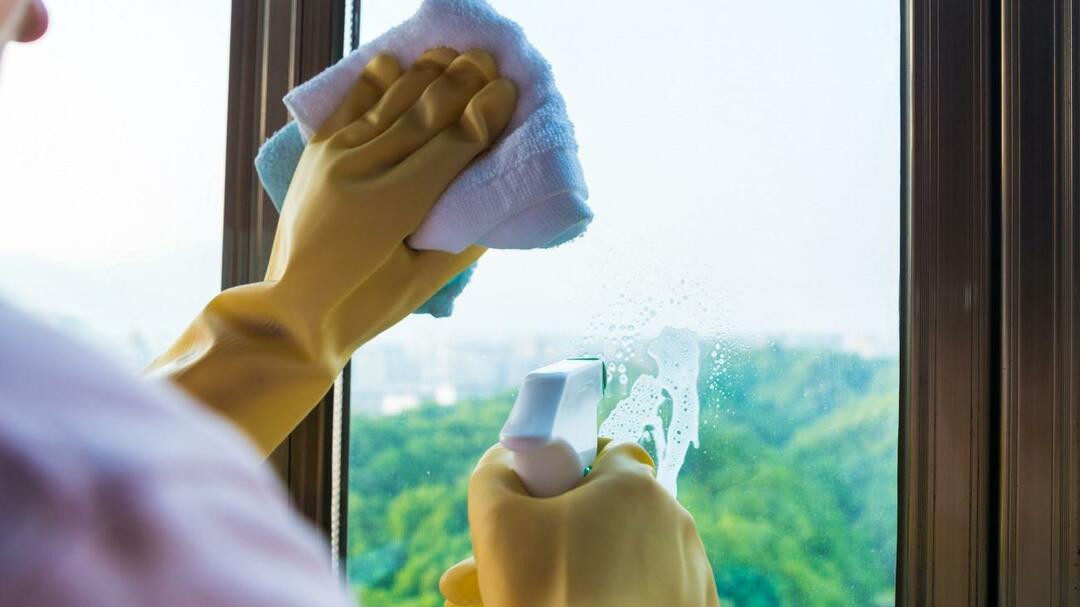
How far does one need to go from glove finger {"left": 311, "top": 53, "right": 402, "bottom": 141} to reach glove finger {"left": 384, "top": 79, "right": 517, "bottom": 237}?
78mm

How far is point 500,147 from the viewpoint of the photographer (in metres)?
0.63

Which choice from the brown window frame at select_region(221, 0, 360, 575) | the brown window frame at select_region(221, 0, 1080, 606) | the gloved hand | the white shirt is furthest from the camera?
the brown window frame at select_region(221, 0, 360, 575)

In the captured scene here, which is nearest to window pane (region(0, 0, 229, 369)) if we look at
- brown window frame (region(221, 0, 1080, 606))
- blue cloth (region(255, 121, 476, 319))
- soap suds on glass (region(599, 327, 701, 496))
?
blue cloth (region(255, 121, 476, 319))

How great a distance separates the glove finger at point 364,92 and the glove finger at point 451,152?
0.26ft

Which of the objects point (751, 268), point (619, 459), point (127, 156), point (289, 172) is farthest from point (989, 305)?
point (127, 156)

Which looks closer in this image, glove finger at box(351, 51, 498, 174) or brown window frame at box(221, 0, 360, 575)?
glove finger at box(351, 51, 498, 174)

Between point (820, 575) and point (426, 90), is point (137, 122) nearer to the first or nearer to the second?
point (426, 90)

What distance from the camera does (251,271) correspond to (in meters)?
0.95

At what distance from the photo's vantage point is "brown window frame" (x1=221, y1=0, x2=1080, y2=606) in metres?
0.83

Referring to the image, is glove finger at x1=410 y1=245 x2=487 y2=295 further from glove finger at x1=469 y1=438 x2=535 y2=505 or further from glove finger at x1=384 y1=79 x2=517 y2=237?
glove finger at x1=469 y1=438 x2=535 y2=505

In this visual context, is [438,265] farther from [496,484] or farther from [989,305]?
[989,305]

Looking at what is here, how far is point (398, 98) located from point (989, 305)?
61cm

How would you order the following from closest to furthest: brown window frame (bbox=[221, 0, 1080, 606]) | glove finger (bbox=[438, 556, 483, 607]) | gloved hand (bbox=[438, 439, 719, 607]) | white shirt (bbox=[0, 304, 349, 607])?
white shirt (bbox=[0, 304, 349, 607]), gloved hand (bbox=[438, 439, 719, 607]), glove finger (bbox=[438, 556, 483, 607]), brown window frame (bbox=[221, 0, 1080, 606])

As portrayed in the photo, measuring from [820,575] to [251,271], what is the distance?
27.1 inches
